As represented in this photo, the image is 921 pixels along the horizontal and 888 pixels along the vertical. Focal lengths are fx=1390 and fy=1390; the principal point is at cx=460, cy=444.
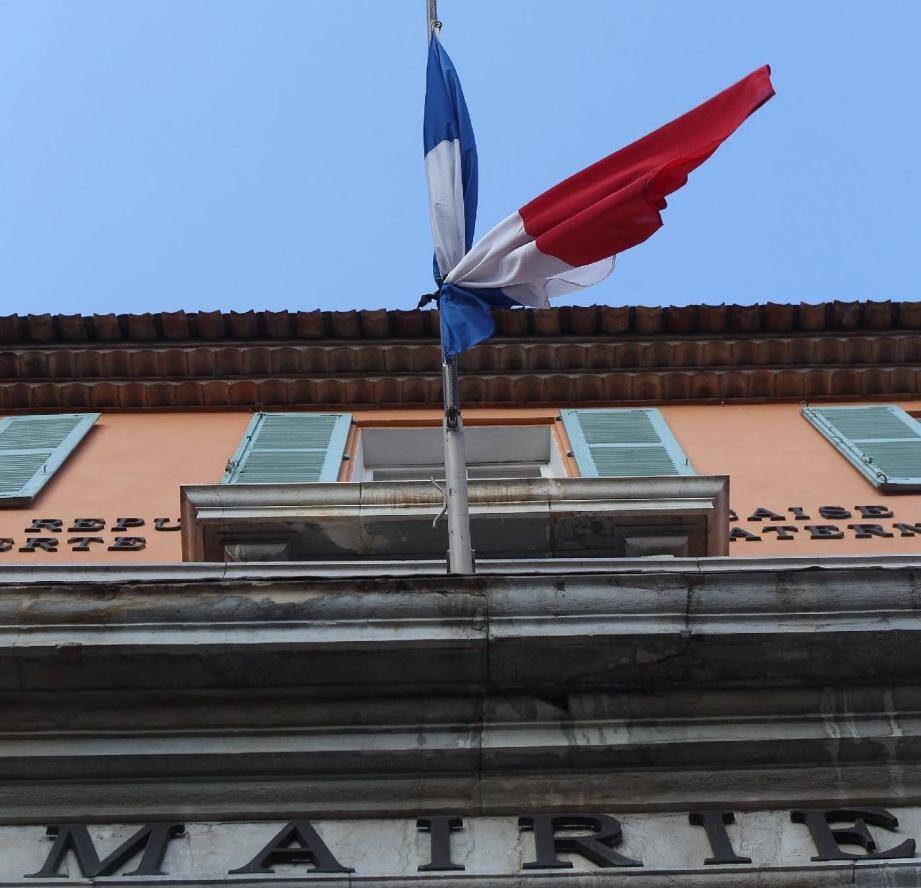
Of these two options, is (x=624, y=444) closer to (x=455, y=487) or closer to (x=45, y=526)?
(x=455, y=487)

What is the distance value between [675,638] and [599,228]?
2.99 m

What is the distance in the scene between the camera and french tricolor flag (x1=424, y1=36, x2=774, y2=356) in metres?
7.91

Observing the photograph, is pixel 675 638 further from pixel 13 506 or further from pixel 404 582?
pixel 13 506

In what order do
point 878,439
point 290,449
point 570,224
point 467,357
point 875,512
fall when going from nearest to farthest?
1. point 570,224
2. point 875,512
3. point 878,439
4. point 290,449
5. point 467,357

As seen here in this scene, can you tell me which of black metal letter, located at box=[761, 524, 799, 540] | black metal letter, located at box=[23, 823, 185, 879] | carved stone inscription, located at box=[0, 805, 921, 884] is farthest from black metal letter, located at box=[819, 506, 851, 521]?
black metal letter, located at box=[23, 823, 185, 879]

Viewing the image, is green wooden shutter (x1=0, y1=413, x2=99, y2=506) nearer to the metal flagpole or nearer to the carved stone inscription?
the metal flagpole

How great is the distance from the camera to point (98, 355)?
1191 cm

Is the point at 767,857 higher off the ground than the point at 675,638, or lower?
lower

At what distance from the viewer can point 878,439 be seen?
1040cm

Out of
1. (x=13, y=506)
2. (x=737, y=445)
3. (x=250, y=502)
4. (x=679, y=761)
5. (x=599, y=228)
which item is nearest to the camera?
(x=679, y=761)

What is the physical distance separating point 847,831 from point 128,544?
497 centimetres

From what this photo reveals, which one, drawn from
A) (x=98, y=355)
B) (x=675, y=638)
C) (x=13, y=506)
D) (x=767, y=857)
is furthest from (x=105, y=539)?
(x=767, y=857)

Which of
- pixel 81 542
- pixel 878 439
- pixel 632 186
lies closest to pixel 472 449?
pixel 878 439

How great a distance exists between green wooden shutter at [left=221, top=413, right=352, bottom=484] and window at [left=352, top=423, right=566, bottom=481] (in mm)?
353
